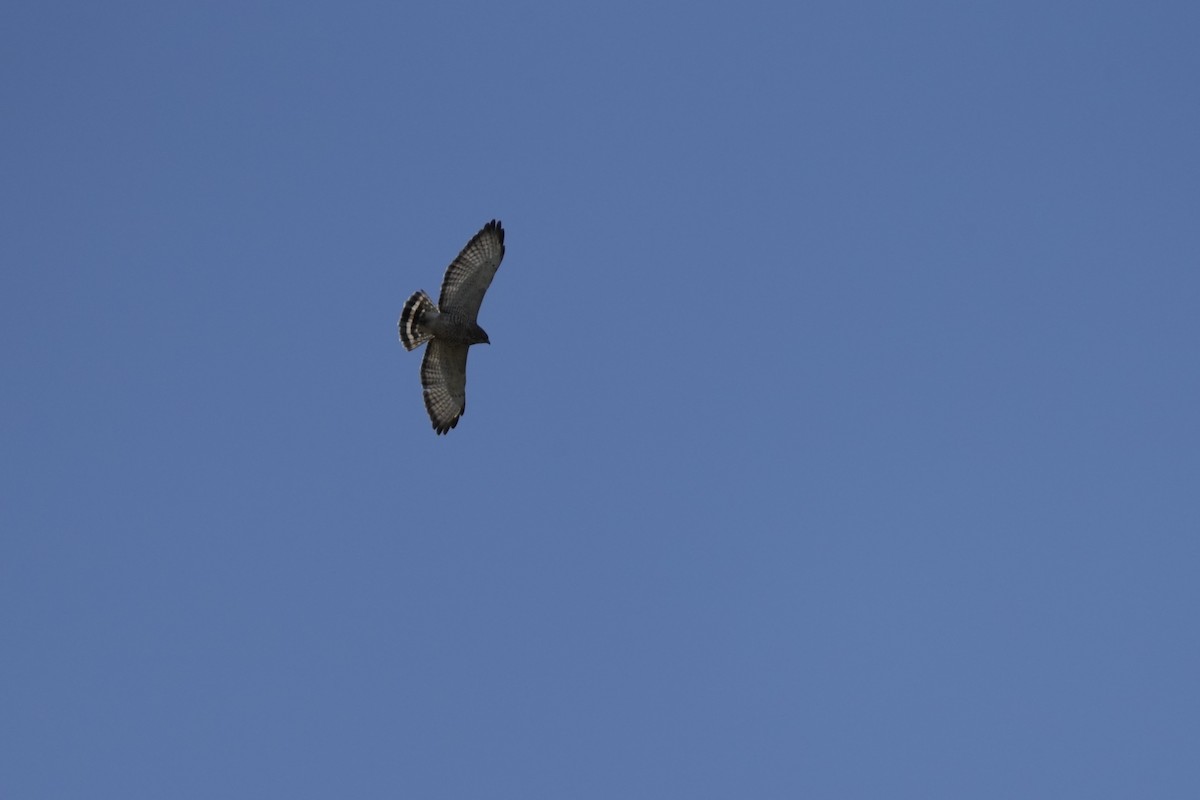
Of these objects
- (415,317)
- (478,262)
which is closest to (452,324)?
(415,317)

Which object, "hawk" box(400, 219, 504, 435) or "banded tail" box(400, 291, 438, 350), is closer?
"hawk" box(400, 219, 504, 435)

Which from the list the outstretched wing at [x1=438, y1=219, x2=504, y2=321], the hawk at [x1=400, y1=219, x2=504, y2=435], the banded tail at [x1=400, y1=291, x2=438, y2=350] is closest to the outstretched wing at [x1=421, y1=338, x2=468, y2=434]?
the hawk at [x1=400, y1=219, x2=504, y2=435]

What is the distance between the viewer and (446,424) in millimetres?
24875

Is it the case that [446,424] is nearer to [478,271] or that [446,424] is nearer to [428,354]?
[428,354]

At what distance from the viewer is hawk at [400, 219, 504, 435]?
2317 centimetres

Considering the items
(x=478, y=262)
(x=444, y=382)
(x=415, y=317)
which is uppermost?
(x=478, y=262)

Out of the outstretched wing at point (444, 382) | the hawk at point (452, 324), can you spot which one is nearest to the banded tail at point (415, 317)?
the hawk at point (452, 324)

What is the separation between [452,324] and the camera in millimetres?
23531

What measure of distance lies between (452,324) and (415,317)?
2.05ft

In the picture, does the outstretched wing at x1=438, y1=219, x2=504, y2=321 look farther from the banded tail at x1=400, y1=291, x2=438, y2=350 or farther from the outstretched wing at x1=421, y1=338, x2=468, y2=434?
the outstretched wing at x1=421, y1=338, x2=468, y2=434

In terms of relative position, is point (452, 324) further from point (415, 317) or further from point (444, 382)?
point (444, 382)

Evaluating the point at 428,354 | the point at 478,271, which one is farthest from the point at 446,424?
the point at 478,271

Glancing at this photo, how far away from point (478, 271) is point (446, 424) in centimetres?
294

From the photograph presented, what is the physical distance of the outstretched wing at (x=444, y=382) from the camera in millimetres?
24203
